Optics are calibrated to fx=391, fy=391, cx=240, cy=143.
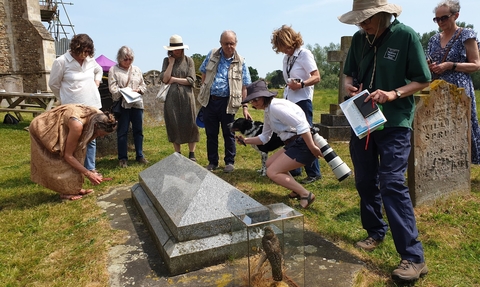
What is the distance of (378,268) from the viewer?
2.92 meters

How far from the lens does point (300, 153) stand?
4.18 m

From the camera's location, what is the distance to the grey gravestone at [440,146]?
389 cm

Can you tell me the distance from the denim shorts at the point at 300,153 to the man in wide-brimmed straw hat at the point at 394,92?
3.51 ft

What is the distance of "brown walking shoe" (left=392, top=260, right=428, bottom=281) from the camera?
2.65 m

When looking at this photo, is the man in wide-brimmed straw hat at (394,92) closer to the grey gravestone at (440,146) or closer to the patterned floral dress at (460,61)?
the grey gravestone at (440,146)

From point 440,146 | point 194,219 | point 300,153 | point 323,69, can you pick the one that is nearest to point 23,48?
point 300,153

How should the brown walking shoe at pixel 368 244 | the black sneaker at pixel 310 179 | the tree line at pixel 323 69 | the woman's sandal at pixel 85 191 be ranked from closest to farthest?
the brown walking shoe at pixel 368 244
the woman's sandal at pixel 85 191
the black sneaker at pixel 310 179
the tree line at pixel 323 69

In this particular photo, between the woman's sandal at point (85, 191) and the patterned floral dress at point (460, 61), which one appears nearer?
the patterned floral dress at point (460, 61)

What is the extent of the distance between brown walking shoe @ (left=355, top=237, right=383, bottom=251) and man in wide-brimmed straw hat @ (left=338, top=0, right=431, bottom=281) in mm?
418

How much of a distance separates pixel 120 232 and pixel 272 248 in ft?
6.16

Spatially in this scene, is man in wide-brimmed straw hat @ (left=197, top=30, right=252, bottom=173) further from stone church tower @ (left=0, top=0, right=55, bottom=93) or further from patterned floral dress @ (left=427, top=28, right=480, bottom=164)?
stone church tower @ (left=0, top=0, right=55, bottom=93)

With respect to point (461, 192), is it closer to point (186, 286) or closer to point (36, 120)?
point (186, 286)

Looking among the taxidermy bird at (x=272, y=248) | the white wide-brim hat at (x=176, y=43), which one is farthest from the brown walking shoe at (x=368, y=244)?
the white wide-brim hat at (x=176, y=43)

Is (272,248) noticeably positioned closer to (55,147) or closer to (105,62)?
(55,147)
